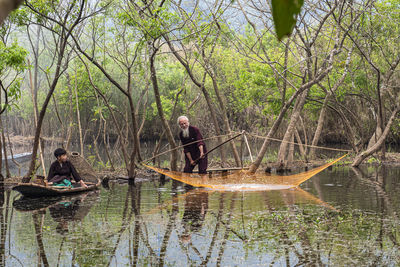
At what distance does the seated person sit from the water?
1.76 feet

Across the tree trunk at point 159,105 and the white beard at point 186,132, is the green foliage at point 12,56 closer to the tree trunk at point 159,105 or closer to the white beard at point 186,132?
the tree trunk at point 159,105

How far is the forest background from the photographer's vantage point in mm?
9234

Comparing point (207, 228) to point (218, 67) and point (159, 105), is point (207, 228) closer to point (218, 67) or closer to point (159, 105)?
point (159, 105)

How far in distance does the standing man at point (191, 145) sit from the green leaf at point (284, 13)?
8.77 m

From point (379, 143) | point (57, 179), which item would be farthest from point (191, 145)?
point (379, 143)

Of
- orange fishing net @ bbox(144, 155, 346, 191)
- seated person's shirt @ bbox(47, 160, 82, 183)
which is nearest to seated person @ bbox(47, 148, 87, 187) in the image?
seated person's shirt @ bbox(47, 160, 82, 183)

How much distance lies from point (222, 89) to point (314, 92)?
7.41 metres

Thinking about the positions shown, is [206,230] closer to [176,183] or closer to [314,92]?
[176,183]

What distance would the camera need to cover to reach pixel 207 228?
18.7 feet

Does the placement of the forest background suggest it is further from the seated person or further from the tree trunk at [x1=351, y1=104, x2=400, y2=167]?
the seated person

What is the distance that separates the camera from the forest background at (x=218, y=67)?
30.3 feet

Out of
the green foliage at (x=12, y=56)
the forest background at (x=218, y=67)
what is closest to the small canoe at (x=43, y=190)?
the forest background at (x=218, y=67)

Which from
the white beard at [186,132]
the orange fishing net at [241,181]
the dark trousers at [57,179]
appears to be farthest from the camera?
the white beard at [186,132]

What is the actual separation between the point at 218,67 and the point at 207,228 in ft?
51.2
